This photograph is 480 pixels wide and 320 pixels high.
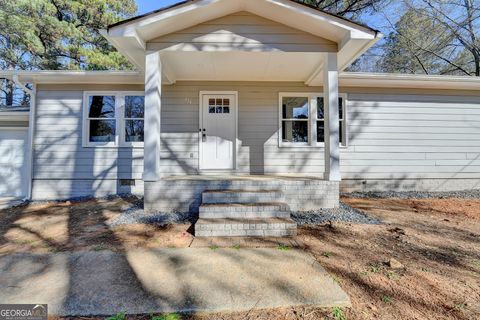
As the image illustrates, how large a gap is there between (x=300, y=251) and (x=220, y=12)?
13.7 ft

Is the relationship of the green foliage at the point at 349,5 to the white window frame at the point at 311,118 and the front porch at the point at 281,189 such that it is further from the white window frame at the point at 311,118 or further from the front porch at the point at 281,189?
the front porch at the point at 281,189

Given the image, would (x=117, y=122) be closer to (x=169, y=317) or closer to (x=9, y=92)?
(x=169, y=317)

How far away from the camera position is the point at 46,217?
473 centimetres

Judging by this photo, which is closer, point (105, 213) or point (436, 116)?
point (105, 213)

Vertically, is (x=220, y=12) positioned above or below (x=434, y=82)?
above

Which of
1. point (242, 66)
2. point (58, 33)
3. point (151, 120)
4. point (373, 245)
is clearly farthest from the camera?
point (58, 33)

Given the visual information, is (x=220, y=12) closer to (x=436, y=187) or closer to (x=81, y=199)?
(x=81, y=199)

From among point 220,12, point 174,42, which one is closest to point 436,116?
point 220,12

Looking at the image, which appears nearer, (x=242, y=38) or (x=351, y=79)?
(x=242, y=38)

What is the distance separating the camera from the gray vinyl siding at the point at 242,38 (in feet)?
14.9

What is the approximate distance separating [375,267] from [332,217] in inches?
64.4

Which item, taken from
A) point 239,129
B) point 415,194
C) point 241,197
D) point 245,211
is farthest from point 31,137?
point 415,194

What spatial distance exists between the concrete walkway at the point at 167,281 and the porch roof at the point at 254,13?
3.52 m

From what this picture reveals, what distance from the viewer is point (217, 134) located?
6.54m
